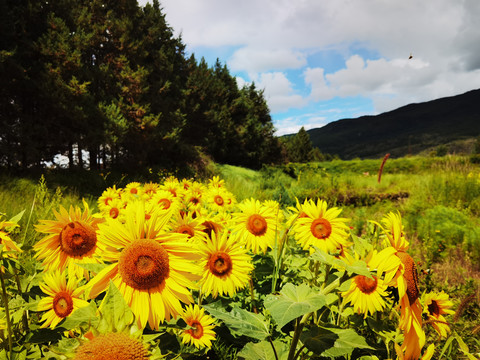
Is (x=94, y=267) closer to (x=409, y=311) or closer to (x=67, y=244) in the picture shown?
(x=67, y=244)

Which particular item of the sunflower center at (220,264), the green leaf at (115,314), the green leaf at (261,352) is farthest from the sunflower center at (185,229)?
the green leaf at (115,314)

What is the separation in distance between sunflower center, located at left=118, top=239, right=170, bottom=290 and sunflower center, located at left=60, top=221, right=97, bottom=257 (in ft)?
1.16

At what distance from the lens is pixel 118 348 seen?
1.73ft

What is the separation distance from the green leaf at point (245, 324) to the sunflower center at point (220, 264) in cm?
33

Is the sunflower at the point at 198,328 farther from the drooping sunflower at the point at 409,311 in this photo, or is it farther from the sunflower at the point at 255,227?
the drooping sunflower at the point at 409,311

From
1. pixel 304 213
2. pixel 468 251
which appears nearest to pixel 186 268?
pixel 304 213

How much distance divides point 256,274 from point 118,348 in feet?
4.20

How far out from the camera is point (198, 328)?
132cm

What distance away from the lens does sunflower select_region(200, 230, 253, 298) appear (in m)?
1.30

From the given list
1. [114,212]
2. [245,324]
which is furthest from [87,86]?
[245,324]

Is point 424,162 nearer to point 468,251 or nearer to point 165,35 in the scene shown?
point 468,251

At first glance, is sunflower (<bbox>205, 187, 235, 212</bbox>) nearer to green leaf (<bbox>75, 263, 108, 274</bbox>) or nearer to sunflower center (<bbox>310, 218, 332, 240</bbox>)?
sunflower center (<bbox>310, 218, 332, 240</bbox>)

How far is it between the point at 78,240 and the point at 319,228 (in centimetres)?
133

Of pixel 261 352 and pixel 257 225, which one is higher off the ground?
pixel 257 225
